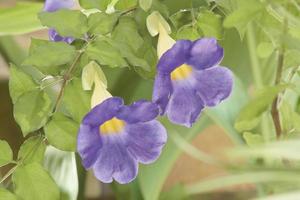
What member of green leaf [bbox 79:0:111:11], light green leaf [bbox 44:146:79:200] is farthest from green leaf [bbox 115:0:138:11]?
light green leaf [bbox 44:146:79:200]

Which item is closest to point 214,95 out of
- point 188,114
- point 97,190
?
point 188,114

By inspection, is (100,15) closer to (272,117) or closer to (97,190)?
(272,117)

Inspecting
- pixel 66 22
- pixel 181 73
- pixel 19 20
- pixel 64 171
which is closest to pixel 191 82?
pixel 181 73

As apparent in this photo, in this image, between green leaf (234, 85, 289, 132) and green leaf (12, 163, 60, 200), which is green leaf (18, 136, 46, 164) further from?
green leaf (234, 85, 289, 132)

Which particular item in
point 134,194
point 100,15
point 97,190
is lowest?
point 97,190

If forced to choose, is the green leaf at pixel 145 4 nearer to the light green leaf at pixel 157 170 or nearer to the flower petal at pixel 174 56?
the flower petal at pixel 174 56

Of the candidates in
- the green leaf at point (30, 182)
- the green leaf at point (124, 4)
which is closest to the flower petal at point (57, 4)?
the green leaf at point (124, 4)

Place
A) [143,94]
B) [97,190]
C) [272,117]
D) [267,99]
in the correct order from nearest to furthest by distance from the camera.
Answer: [267,99] → [272,117] → [143,94] → [97,190]
